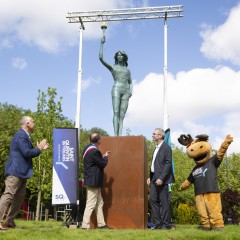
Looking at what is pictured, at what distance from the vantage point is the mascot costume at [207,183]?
297 inches

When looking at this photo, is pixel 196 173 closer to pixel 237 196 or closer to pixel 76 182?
pixel 76 182

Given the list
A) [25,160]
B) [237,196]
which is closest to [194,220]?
[237,196]

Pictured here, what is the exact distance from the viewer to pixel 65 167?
28.1 feet

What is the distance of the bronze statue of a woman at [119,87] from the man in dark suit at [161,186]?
6.58 feet

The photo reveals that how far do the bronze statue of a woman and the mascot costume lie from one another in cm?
232

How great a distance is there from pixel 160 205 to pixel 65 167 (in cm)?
220

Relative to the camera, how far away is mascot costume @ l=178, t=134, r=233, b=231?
7.54m

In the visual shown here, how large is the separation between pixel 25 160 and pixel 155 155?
2663mm

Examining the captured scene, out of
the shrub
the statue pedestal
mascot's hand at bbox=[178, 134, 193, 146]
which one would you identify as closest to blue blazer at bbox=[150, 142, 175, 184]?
the statue pedestal

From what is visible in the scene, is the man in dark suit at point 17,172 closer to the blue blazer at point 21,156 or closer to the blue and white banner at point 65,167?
the blue blazer at point 21,156

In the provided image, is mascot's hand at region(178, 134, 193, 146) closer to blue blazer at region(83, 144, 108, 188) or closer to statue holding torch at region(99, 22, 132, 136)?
statue holding torch at region(99, 22, 132, 136)

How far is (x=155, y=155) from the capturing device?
8.18m

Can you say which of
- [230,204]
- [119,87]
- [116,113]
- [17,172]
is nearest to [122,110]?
[116,113]

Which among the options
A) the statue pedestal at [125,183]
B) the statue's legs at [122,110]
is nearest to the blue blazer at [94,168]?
the statue pedestal at [125,183]
